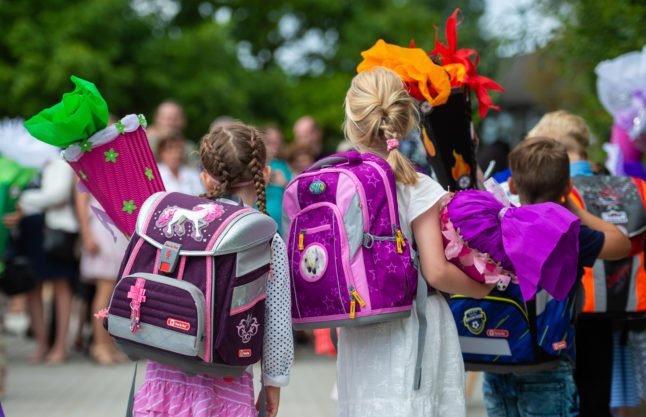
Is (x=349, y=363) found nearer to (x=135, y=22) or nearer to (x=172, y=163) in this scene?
(x=172, y=163)

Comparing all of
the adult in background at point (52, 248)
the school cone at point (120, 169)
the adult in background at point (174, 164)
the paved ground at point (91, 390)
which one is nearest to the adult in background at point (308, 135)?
the adult in background at point (174, 164)

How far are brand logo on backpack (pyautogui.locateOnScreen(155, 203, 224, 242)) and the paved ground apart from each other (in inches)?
144

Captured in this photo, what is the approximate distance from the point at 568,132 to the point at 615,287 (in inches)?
31.4

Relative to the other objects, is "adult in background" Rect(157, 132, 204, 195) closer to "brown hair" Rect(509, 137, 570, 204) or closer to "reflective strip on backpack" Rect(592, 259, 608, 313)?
"reflective strip on backpack" Rect(592, 259, 608, 313)

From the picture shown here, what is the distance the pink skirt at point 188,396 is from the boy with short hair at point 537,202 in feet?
4.28

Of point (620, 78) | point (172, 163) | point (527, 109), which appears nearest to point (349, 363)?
point (620, 78)

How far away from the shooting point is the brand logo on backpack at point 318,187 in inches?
141

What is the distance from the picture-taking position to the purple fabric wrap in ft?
11.2

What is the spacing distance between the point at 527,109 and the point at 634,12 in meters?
18.0

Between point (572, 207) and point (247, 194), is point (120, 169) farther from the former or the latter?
point (572, 207)

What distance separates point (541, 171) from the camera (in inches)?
160

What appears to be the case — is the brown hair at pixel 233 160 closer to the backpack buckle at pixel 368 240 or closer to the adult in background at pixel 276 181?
the backpack buckle at pixel 368 240

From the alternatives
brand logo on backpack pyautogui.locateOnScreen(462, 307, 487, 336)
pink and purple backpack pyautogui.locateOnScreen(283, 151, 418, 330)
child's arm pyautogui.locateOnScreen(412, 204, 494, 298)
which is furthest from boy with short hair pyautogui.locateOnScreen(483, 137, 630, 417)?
pink and purple backpack pyautogui.locateOnScreen(283, 151, 418, 330)

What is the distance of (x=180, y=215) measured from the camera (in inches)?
131
